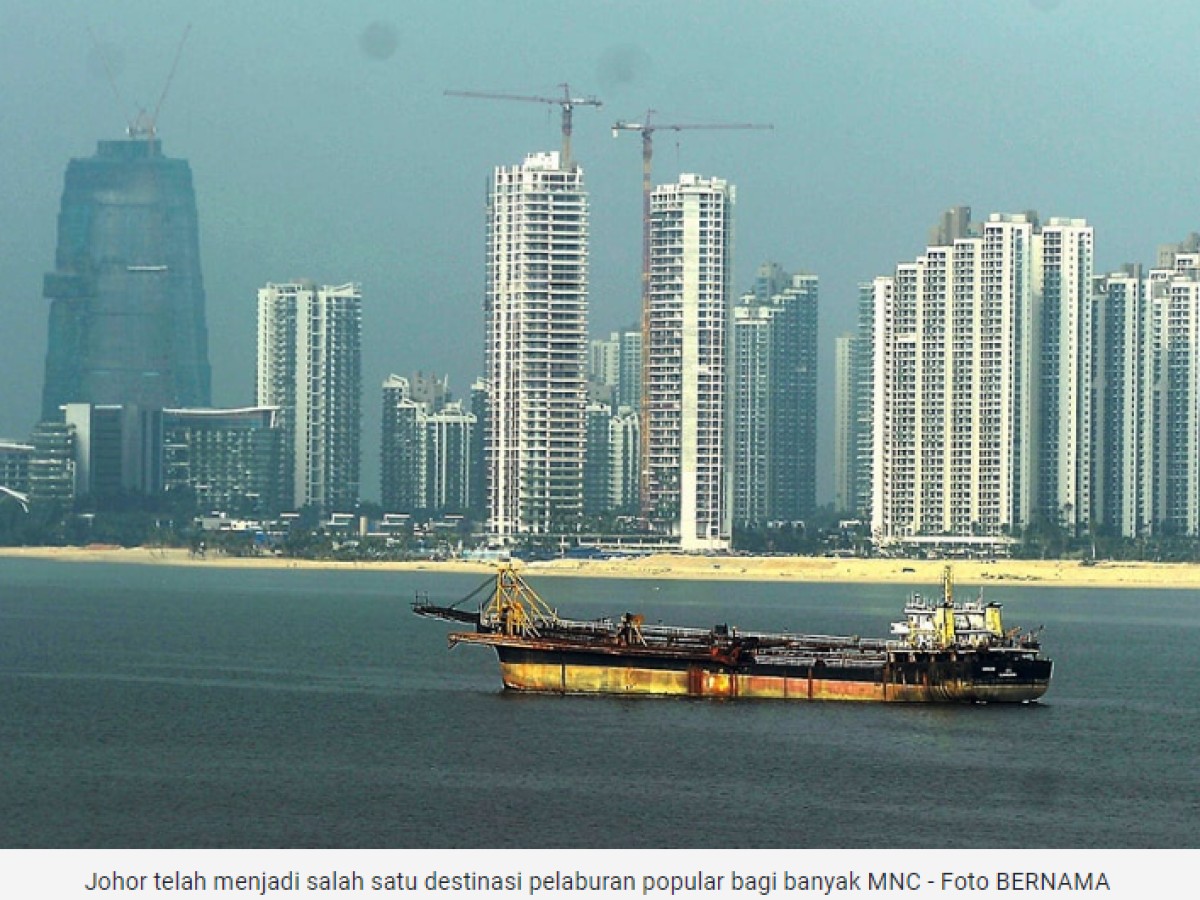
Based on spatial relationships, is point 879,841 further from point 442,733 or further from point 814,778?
point 442,733

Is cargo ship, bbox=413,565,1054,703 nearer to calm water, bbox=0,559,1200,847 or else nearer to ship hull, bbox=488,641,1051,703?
ship hull, bbox=488,641,1051,703

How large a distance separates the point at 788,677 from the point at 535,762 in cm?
2201

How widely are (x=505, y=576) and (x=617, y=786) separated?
29.1m

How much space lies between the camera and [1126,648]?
14175 centimetres

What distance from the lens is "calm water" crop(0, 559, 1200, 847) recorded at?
2408 inches

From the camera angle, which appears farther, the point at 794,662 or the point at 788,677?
the point at 794,662

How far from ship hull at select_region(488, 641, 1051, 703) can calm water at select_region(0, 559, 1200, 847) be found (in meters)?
1.13

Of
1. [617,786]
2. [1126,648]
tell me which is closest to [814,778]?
[617,786]

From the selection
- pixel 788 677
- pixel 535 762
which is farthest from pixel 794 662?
pixel 535 762

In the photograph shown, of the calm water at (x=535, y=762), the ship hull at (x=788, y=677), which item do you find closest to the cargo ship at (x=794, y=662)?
the ship hull at (x=788, y=677)

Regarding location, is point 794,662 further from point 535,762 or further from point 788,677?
point 535,762

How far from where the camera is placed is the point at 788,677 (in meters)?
93.7

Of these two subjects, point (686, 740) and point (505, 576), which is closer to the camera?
point (686, 740)

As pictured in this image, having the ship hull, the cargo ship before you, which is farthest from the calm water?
the cargo ship
